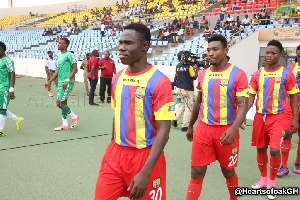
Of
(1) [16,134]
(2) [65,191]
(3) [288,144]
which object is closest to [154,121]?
(2) [65,191]

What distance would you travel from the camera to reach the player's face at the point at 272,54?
4156mm

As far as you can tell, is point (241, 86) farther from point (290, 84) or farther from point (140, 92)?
point (140, 92)

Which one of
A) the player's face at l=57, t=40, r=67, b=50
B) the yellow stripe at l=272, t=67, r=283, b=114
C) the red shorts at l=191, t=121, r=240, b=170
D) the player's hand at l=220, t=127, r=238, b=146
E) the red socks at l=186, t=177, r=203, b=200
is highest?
the player's face at l=57, t=40, r=67, b=50

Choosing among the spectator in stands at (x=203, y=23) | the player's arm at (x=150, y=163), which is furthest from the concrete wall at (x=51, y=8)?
the player's arm at (x=150, y=163)

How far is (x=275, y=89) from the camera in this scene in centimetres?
425

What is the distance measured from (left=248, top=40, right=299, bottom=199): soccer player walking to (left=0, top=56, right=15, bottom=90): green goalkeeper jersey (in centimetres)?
472

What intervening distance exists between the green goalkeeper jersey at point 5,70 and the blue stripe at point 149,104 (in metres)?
5.02

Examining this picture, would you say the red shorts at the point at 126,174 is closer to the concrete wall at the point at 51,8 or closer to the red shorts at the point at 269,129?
the red shorts at the point at 269,129

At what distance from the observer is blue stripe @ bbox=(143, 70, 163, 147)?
7.67 feet

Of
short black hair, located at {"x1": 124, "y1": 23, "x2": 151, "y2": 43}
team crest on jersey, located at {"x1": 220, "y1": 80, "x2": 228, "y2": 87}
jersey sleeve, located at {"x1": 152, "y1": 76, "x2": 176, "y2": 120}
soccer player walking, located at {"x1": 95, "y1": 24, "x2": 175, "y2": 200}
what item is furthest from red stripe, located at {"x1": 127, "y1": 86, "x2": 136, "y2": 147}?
team crest on jersey, located at {"x1": 220, "y1": 80, "x2": 228, "y2": 87}

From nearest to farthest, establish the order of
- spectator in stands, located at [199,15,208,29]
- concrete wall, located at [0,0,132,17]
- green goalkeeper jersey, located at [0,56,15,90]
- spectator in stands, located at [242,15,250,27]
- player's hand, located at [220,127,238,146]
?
1. player's hand, located at [220,127,238,146]
2. green goalkeeper jersey, located at [0,56,15,90]
3. spectator in stands, located at [242,15,250,27]
4. spectator in stands, located at [199,15,208,29]
5. concrete wall, located at [0,0,132,17]

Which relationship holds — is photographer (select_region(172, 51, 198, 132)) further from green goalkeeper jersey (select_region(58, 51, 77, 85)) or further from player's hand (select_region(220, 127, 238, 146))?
player's hand (select_region(220, 127, 238, 146))

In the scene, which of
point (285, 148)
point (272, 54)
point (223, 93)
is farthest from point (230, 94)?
point (285, 148)

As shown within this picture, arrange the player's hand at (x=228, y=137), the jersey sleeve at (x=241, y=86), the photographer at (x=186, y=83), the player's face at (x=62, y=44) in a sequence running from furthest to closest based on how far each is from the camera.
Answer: the photographer at (x=186, y=83)
the player's face at (x=62, y=44)
the jersey sleeve at (x=241, y=86)
the player's hand at (x=228, y=137)
